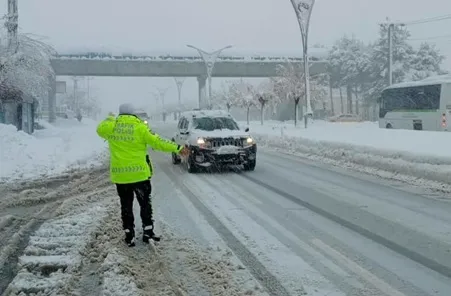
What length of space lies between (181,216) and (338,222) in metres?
2.43

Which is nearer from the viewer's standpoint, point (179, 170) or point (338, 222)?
point (338, 222)

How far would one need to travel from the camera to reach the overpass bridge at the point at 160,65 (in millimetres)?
65938

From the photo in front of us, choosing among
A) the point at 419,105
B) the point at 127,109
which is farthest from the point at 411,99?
the point at 127,109

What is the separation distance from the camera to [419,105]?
116ft

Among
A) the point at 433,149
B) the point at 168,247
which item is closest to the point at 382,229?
the point at 168,247

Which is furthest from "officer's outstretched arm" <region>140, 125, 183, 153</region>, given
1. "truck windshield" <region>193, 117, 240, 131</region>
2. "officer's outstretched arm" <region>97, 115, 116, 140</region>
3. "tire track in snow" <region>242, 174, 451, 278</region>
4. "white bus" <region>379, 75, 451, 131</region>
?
"white bus" <region>379, 75, 451, 131</region>

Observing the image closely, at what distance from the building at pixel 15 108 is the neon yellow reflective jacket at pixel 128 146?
21386 millimetres

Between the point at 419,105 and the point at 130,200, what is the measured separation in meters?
31.8

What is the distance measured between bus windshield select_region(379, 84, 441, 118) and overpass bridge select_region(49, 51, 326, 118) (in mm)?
29578

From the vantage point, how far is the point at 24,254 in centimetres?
624

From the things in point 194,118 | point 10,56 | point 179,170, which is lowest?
point 179,170

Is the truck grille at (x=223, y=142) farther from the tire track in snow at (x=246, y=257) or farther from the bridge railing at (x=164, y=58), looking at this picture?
the bridge railing at (x=164, y=58)

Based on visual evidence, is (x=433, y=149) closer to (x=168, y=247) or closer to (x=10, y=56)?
(x=168, y=247)

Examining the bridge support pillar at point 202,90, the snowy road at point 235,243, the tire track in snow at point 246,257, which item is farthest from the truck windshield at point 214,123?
the bridge support pillar at point 202,90
